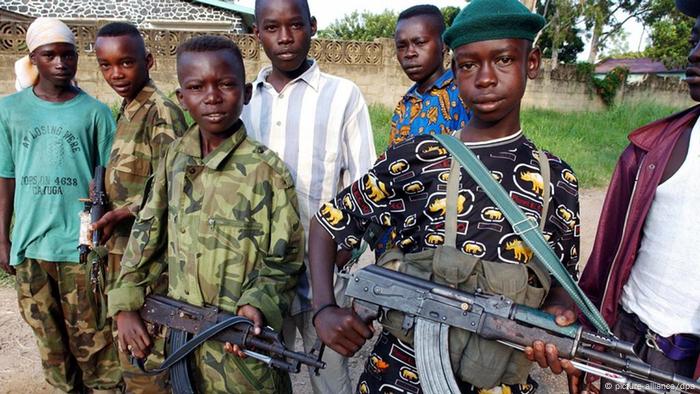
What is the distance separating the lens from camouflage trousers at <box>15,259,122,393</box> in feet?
8.55

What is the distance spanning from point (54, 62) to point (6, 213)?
0.90m

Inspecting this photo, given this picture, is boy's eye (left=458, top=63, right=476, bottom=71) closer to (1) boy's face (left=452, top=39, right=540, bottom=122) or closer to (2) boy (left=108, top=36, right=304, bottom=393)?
(1) boy's face (left=452, top=39, right=540, bottom=122)

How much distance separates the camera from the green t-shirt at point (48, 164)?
2.51 meters

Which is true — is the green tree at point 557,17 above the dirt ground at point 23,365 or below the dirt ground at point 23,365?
above

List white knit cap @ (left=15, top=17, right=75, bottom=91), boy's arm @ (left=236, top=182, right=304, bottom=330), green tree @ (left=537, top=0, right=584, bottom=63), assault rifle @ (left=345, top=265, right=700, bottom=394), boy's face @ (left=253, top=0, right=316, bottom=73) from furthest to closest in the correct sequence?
green tree @ (left=537, top=0, right=584, bottom=63) < white knit cap @ (left=15, top=17, right=75, bottom=91) < boy's face @ (left=253, top=0, right=316, bottom=73) < boy's arm @ (left=236, top=182, right=304, bottom=330) < assault rifle @ (left=345, top=265, right=700, bottom=394)

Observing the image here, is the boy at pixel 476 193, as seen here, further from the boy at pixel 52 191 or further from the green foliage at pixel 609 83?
the green foliage at pixel 609 83

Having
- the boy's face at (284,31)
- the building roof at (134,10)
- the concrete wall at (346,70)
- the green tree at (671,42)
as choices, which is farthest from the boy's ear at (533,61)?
the green tree at (671,42)

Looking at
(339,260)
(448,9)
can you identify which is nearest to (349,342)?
(339,260)

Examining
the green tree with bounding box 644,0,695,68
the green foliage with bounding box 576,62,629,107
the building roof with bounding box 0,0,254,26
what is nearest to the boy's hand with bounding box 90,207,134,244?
the building roof with bounding box 0,0,254,26

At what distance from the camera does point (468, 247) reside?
1.49m

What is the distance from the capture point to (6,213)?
2.71 m

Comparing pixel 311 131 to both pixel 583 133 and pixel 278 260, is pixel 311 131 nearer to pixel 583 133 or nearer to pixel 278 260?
pixel 278 260

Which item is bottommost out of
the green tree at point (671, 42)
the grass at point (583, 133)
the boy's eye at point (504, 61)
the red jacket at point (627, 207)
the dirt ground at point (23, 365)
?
the dirt ground at point (23, 365)

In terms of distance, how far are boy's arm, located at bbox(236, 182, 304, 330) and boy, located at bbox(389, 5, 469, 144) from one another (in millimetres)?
964
